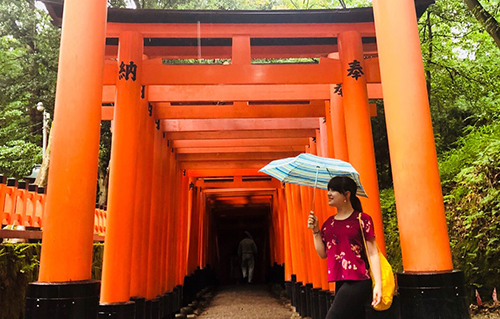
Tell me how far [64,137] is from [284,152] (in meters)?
7.49

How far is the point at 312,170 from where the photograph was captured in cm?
344

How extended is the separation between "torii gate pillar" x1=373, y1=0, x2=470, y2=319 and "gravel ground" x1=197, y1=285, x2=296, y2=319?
20.0 feet

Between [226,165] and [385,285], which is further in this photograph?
[226,165]

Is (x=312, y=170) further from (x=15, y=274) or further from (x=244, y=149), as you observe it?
(x=244, y=149)

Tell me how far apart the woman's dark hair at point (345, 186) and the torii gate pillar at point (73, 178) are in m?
2.19

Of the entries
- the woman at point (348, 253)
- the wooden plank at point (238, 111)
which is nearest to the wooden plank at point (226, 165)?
the wooden plank at point (238, 111)

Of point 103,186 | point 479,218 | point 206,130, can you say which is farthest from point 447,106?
point 103,186

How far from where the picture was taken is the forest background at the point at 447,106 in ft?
19.3

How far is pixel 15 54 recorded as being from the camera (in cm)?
1585

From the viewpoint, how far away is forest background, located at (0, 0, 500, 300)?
19.3 feet

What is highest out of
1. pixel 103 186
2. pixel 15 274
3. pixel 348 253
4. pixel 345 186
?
pixel 103 186

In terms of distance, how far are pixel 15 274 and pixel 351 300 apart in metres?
4.73

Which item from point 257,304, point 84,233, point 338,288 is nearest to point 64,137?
point 84,233

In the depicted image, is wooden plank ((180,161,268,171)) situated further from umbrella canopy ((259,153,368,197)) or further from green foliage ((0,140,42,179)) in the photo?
green foliage ((0,140,42,179))
